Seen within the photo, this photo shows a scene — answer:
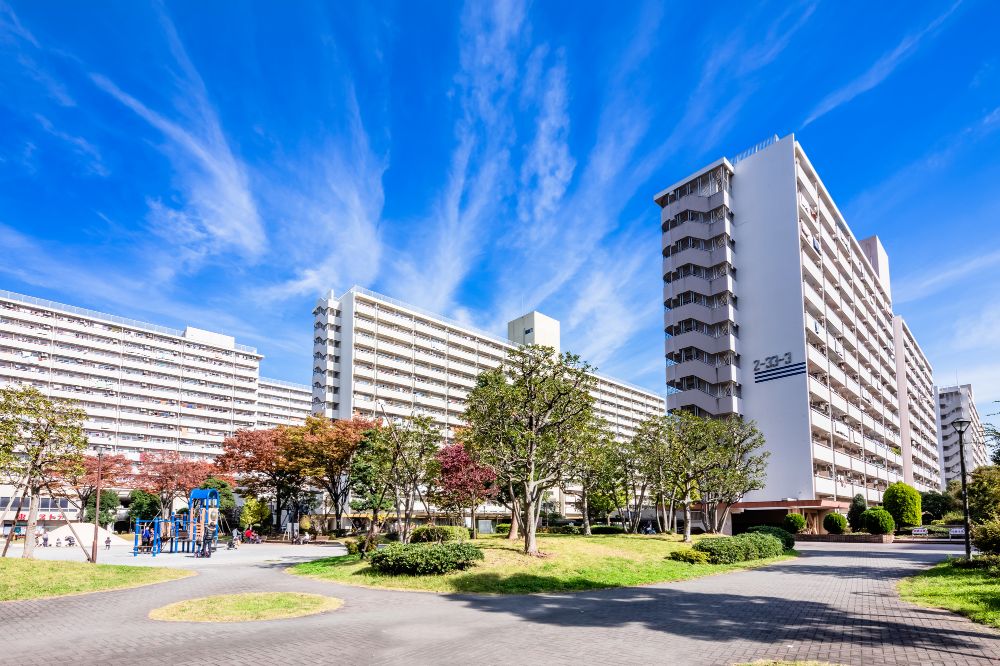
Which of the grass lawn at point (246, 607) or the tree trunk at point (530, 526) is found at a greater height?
the tree trunk at point (530, 526)

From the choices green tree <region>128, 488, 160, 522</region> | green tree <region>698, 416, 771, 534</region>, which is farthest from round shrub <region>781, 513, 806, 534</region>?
green tree <region>128, 488, 160, 522</region>

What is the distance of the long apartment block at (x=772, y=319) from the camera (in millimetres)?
55688

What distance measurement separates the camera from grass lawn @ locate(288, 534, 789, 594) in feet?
61.5

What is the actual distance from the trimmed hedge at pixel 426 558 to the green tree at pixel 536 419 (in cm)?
545

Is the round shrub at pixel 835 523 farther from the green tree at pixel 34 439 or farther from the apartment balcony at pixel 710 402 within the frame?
the green tree at pixel 34 439

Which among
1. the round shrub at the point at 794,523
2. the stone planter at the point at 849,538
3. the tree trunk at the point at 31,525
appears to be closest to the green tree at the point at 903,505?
the stone planter at the point at 849,538

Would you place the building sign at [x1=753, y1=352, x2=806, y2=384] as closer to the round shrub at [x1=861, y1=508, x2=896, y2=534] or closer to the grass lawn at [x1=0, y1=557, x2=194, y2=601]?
the round shrub at [x1=861, y1=508, x2=896, y2=534]

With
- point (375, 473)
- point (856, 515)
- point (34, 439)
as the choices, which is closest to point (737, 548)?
point (375, 473)

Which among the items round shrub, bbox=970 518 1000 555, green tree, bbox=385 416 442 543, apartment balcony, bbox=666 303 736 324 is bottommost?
round shrub, bbox=970 518 1000 555

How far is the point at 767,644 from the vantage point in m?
11.0

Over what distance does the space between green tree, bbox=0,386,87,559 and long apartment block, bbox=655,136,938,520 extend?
156 ft

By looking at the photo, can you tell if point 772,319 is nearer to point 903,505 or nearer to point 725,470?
point 903,505

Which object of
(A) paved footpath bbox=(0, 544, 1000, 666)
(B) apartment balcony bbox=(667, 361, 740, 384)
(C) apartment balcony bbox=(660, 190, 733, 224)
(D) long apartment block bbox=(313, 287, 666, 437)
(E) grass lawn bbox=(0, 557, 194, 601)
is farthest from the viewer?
(D) long apartment block bbox=(313, 287, 666, 437)

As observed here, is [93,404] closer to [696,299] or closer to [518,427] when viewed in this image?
[696,299]
